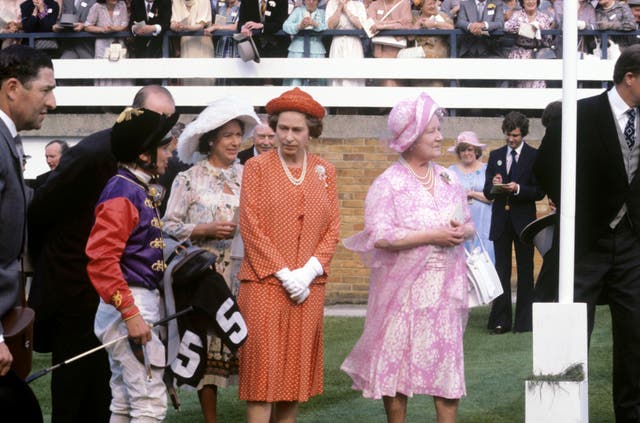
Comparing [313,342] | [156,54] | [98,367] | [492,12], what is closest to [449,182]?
→ [313,342]

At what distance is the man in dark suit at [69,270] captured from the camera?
22.9 ft

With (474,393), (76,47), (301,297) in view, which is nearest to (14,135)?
(301,297)

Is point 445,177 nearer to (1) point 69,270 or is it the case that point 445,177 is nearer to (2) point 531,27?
(1) point 69,270

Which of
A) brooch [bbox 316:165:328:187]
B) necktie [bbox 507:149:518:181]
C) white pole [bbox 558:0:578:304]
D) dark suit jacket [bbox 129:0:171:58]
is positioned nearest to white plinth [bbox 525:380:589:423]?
white pole [bbox 558:0:578:304]

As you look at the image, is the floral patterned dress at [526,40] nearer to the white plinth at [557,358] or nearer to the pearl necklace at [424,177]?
the pearl necklace at [424,177]

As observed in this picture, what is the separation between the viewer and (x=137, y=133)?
6516 millimetres

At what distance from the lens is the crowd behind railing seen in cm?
1655

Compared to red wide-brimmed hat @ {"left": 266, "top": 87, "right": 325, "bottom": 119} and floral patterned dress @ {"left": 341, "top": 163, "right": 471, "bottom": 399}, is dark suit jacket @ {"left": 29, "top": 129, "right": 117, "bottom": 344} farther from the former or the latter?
floral patterned dress @ {"left": 341, "top": 163, "right": 471, "bottom": 399}

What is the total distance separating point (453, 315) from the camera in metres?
7.75

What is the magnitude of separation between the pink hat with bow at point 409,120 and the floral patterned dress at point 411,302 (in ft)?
0.57

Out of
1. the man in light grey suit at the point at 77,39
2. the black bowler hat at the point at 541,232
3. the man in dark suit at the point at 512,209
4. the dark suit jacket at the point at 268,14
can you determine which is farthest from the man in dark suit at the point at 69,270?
the man in light grey suit at the point at 77,39

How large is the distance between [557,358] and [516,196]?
244 inches

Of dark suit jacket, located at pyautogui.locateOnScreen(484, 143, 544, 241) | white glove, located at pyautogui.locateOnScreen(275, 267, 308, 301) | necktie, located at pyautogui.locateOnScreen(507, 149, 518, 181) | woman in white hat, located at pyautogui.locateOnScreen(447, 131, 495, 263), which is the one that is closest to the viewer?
white glove, located at pyautogui.locateOnScreen(275, 267, 308, 301)

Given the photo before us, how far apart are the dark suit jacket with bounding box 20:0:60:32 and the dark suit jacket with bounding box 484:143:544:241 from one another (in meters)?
6.90
